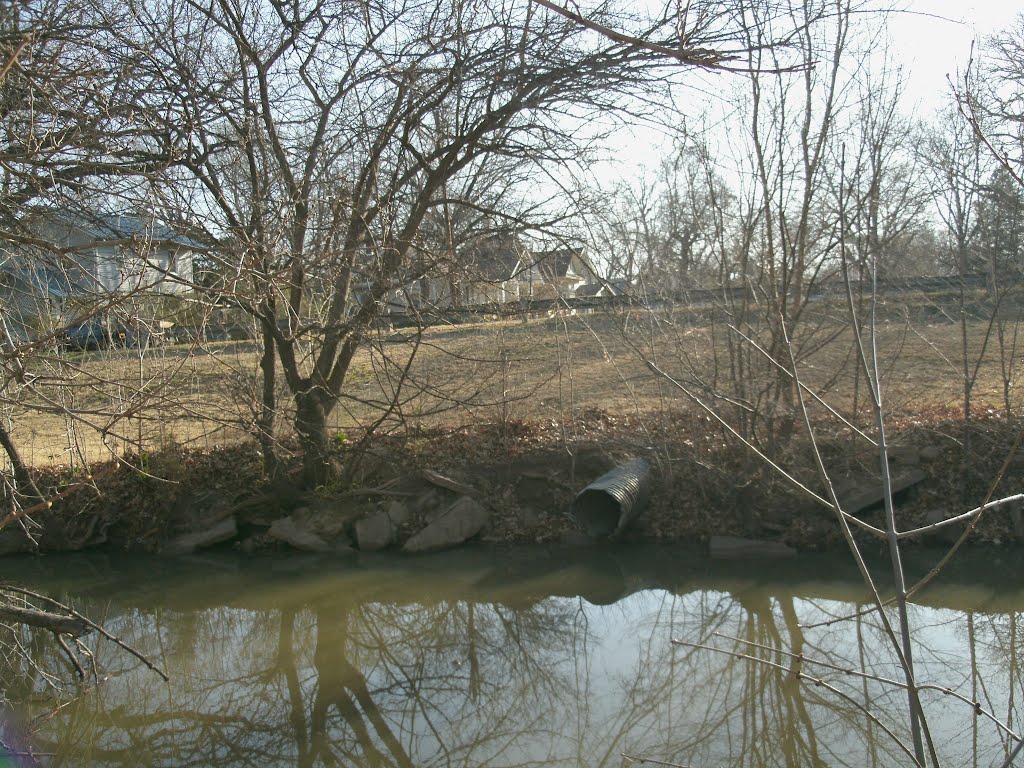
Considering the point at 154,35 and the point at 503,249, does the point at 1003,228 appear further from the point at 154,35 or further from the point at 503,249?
the point at 154,35

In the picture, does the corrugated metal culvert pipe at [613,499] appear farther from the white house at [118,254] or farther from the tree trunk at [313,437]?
the white house at [118,254]

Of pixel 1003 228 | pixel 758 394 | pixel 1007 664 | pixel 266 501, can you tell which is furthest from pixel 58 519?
pixel 1003 228

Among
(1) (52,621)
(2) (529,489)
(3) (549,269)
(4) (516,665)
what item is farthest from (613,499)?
(1) (52,621)

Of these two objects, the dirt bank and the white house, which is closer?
the white house

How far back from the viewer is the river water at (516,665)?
5871mm

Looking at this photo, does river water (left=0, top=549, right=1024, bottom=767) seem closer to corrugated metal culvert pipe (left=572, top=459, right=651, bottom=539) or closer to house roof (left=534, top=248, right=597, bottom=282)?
corrugated metal culvert pipe (left=572, top=459, right=651, bottom=539)

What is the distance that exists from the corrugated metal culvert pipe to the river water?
36 cm

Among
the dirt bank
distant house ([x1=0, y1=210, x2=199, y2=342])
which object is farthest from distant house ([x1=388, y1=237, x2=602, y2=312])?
distant house ([x1=0, y1=210, x2=199, y2=342])

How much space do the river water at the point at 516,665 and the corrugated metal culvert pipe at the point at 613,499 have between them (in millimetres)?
359

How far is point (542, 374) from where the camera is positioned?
13.3 m

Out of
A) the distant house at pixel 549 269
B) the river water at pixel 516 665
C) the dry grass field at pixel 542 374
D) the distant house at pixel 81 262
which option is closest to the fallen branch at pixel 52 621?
the river water at pixel 516 665

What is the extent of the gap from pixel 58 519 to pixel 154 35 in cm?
624

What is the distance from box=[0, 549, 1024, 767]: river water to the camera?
587 centimetres

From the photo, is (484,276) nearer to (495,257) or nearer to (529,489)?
(495,257)
